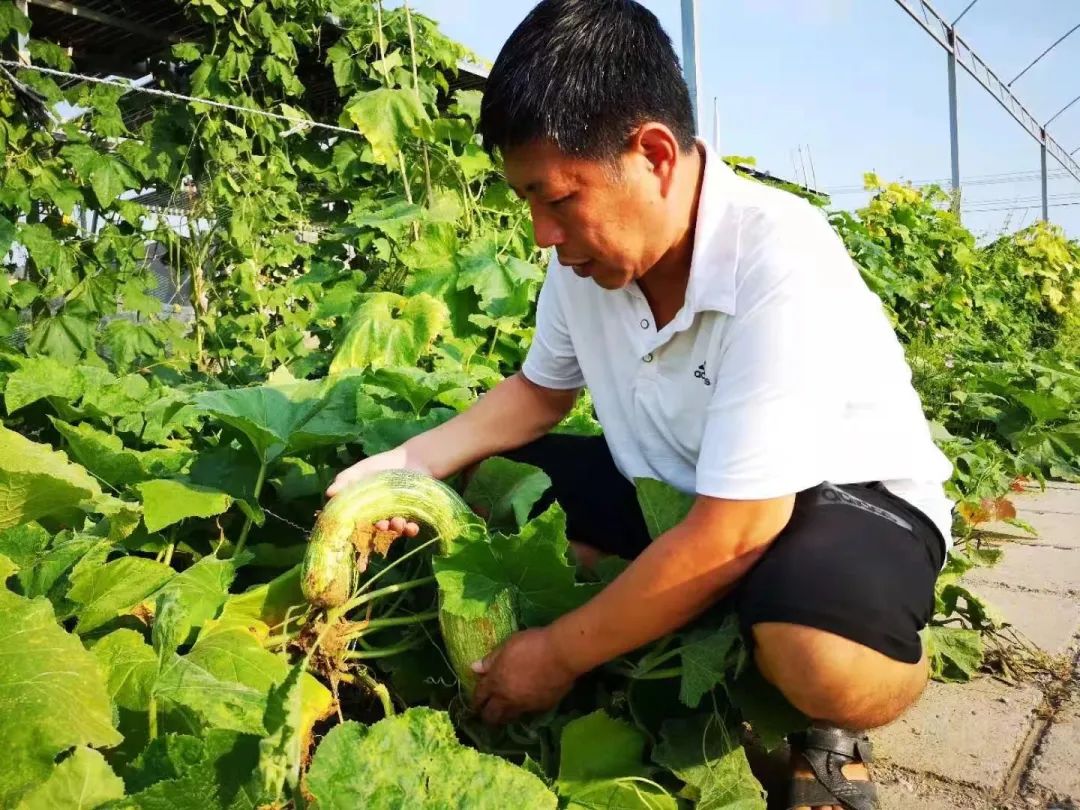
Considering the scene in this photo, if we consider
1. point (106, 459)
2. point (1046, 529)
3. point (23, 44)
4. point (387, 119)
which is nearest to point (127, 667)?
point (106, 459)

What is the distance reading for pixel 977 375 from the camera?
544cm

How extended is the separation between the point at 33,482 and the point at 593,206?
1016 mm

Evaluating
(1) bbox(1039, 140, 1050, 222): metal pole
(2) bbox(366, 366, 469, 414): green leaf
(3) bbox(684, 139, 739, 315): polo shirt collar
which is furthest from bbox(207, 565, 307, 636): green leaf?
(1) bbox(1039, 140, 1050, 222): metal pole

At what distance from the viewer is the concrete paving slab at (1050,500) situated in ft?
14.0

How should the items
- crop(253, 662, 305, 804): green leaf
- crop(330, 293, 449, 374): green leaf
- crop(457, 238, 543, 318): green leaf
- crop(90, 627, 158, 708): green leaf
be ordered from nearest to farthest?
crop(253, 662, 305, 804): green leaf < crop(90, 627, 158, 708): green leaf < crop(330, 293, 449, 374): green leaf < crop(457, 238, 543, 318): green leaf

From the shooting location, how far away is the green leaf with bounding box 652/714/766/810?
1.58 metres

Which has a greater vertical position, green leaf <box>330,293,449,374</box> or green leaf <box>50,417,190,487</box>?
green leaf <box>330,293,449,374</box>

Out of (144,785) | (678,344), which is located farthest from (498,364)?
(144,785)

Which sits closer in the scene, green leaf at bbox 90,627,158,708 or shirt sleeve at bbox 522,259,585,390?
green leaf at bbox 90,627,158,708

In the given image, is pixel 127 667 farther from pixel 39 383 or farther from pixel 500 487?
pixel 39 383

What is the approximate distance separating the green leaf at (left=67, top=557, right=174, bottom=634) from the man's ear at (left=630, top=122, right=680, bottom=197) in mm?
1029

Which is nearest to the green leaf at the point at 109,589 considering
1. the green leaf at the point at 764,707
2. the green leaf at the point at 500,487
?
the green leaf at the point at 500,487

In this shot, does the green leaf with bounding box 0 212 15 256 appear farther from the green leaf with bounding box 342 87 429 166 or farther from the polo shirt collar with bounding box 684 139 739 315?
the polo shirt collar with bounding box 684 139 739 315

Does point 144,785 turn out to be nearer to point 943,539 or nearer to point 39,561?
point 39,561
